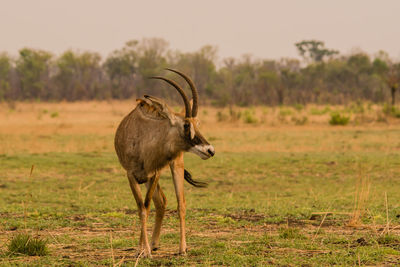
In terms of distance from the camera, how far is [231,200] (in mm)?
10633

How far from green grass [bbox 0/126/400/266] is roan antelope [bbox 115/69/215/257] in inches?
20.0

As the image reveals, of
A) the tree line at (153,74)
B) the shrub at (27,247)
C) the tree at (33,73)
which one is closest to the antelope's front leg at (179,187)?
the shrub at (27,247)

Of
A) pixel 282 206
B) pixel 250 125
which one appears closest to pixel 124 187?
pixel 282 206

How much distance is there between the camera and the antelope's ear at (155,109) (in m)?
5.62

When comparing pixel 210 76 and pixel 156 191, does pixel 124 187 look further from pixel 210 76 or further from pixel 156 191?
pixel 210 76

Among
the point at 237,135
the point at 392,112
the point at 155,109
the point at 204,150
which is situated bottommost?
the point at 237,135

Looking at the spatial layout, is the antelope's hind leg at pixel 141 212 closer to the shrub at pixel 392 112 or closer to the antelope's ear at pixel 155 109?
the antelope's ear at pixel 155 109

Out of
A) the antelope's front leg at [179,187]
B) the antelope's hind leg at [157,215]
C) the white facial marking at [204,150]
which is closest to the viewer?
the white facial marking at [204,150]

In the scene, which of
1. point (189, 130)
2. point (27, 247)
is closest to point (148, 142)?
point (189, 130)

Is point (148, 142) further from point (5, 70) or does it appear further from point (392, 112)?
point (5, 70)

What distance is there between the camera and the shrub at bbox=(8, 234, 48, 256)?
573 centimetres

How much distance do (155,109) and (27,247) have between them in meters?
1.88

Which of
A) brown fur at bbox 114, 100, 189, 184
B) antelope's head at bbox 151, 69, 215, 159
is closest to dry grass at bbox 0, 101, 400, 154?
brown fur at bbox 114, 100, 189, 184

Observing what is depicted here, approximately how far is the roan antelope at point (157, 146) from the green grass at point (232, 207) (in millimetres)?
508
